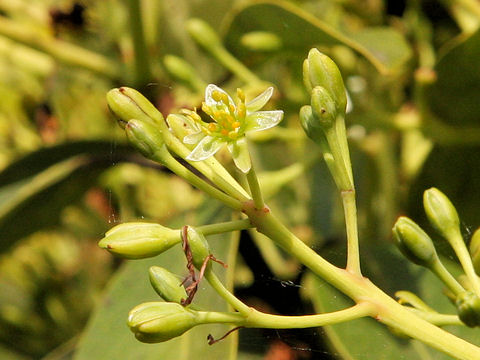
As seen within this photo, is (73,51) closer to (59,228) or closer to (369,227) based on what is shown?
(59,228)

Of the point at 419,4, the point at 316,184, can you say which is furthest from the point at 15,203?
the point at 419,4

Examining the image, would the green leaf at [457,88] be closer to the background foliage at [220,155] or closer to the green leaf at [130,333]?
the background foliage at [220,155]

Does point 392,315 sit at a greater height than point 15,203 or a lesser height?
greater

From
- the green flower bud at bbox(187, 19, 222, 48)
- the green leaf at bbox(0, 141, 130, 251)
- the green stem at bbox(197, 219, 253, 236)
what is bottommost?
the green leaf at bbox(0, 141, 130, 251)

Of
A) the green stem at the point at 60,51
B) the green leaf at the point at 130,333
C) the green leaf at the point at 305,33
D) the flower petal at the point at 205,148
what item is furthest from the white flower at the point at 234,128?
the green stem at the point at 60,51

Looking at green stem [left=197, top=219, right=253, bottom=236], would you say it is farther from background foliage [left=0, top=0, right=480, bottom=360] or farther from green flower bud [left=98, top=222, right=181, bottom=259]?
background foliage [left=0, top=0, right=480, bottom=360]

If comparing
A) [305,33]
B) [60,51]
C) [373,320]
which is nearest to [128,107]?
[373,320]

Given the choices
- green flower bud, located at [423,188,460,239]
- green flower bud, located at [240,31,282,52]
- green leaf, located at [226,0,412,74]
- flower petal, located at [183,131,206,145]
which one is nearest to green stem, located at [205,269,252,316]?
flower petal, located at [183,131,206,145]

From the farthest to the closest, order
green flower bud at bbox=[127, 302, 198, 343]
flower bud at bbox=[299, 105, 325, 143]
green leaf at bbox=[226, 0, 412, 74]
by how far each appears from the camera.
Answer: green leaf at bbox=[226, 0, 412, 74]
flower bud at bbox=[299, 105, 325, 143]
green flower bud at bbox=[127, 302, 198, 343]
